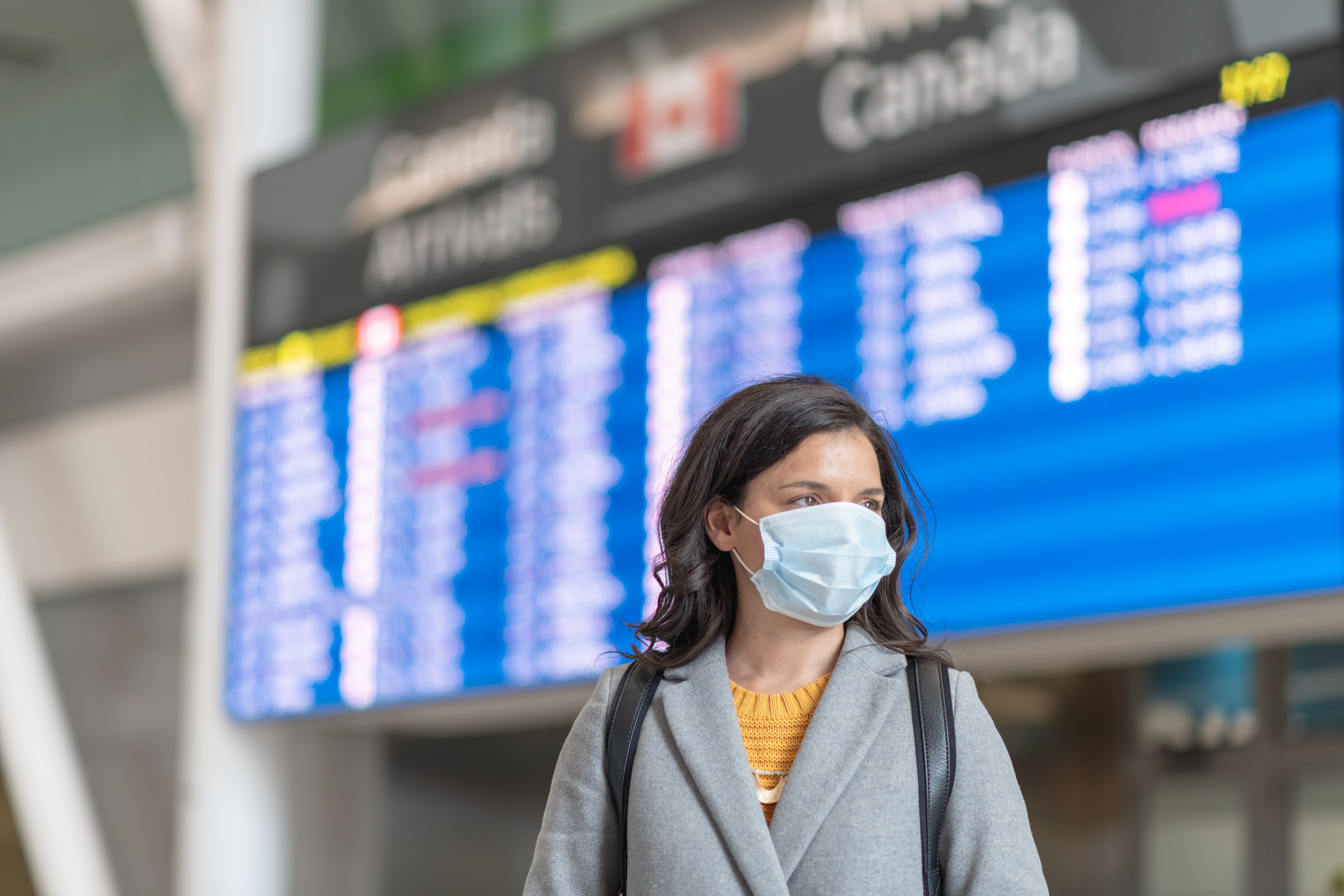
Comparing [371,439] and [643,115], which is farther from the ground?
[643,115]

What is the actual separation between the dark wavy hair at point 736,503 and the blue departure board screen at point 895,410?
0.24 metres

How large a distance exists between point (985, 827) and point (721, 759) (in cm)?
24

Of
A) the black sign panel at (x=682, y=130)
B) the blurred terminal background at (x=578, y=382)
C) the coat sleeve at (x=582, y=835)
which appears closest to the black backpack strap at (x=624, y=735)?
the coat sleeve at (x=582, y=835)

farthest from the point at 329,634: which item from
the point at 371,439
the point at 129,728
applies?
the point at 129,728

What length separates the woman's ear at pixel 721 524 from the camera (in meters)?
1.52

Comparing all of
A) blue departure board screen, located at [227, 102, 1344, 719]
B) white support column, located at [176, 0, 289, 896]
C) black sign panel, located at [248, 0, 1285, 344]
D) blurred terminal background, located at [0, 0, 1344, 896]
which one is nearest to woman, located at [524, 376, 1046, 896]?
blue departure board screen, located at [227, 102, 1344, 719]

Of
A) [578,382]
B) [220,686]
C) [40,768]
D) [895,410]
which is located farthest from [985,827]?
[40,768]

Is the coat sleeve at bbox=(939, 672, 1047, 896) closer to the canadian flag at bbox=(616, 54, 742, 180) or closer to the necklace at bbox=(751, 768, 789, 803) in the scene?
the necklace at bbox=(751, 768, 789, 803)

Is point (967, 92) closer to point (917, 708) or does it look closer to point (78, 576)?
point (917, 708)

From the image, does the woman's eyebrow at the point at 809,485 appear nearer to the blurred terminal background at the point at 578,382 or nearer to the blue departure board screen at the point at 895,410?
the blue departure board screen at the point at 895,410

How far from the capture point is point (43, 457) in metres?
7.04

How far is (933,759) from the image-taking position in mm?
1373

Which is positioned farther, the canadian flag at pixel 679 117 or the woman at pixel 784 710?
the canadian flag at pixel 679 117

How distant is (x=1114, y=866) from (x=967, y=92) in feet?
13.6
